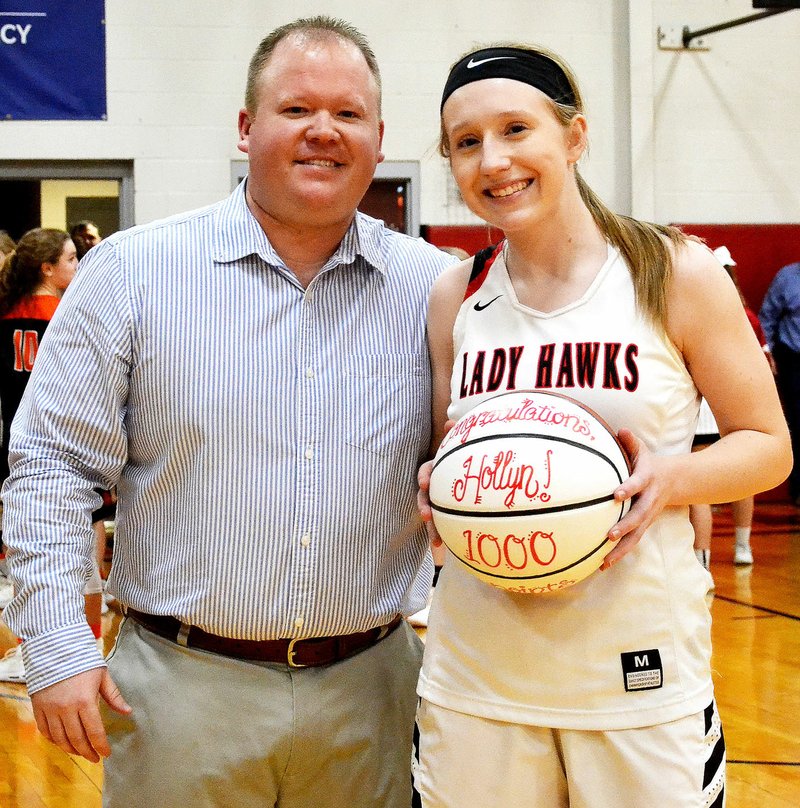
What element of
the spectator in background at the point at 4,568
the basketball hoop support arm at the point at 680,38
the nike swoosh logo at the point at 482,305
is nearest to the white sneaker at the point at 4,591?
the spectator in background at the point at 4,568

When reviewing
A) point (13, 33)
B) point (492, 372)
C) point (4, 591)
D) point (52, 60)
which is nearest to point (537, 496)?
point (492, 372)

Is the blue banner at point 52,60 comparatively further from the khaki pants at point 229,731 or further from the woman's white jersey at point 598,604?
the woman's white jersey at point 598,604

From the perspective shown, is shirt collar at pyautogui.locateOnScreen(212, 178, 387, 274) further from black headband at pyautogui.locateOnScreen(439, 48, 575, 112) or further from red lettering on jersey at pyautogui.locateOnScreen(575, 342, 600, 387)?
red lettering on jersey at pyautogui.locateOnScreen(575, 342, 600, 387)

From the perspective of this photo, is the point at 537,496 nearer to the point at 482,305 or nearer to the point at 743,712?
the point at 482,305

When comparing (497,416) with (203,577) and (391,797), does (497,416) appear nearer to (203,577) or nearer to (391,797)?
(203,577)

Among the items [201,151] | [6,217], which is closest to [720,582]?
[201,151]

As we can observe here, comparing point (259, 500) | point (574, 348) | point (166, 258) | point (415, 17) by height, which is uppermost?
point (415, 17)

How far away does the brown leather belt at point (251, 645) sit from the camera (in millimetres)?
1962

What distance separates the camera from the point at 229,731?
1956 millimetres

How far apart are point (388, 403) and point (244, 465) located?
0.28m

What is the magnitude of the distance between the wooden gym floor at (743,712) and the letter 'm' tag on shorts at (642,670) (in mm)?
1920

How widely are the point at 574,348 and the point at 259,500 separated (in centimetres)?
60

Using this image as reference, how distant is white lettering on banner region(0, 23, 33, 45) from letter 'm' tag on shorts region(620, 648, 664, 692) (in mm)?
7360

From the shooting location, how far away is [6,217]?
9195mm
